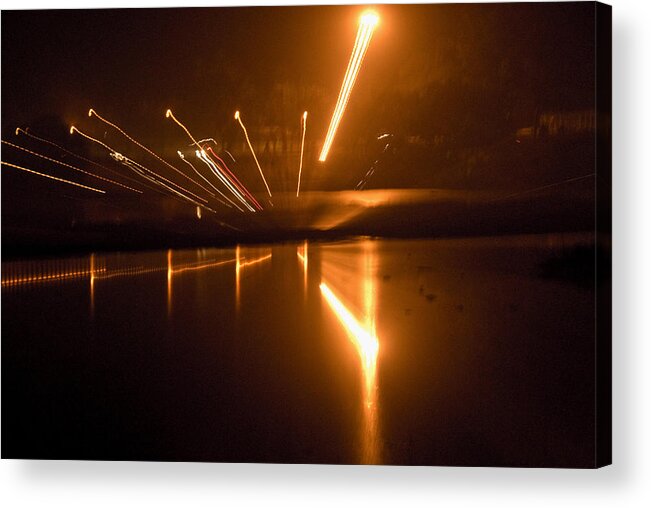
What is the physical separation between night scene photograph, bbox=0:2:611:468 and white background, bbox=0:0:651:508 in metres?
0.09

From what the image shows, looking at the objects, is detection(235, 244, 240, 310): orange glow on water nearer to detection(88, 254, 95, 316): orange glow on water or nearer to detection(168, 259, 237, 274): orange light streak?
detection(168, 259, 237, 274): orange light streak

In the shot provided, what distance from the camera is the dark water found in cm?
457

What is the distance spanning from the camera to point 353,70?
4664 mm

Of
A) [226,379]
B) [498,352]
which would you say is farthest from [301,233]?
[498,352]

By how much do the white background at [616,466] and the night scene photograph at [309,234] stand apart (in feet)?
0.31

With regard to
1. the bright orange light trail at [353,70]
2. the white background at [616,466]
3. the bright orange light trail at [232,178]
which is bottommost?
the white background at [616,466]

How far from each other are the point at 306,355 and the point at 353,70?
1.38 metres

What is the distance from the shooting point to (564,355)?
4.55 metres

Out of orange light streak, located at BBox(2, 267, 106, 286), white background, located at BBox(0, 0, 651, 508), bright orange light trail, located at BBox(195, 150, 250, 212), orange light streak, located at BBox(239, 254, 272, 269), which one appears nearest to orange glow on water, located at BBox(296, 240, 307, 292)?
orange light streak, located at BBox(239, 254, 272, 269)

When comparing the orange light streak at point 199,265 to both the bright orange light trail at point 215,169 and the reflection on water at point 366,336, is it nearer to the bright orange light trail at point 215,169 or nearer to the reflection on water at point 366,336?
the bright orange light trail at point 215,169

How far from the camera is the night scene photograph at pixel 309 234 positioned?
4562 mm

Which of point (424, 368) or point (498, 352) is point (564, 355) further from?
point (424, 368)

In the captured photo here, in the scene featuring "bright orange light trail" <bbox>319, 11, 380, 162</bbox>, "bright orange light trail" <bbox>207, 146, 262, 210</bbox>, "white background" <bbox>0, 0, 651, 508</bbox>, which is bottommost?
"white background" <bbox>0, 0, 651, 508</bbox>

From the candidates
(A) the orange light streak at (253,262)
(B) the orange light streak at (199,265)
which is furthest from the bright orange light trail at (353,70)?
(B) the orange light streak at (199,265)
